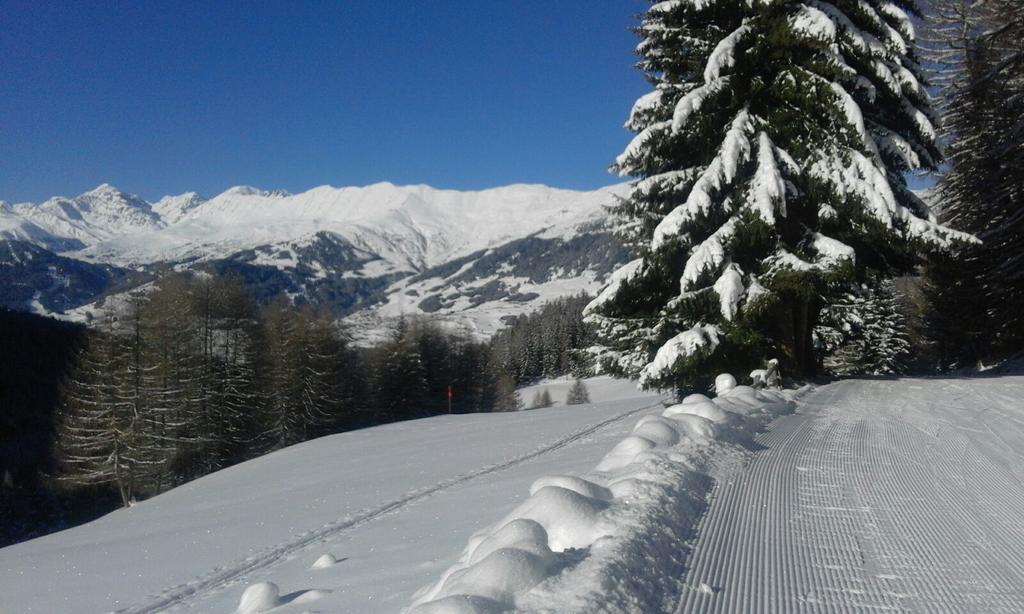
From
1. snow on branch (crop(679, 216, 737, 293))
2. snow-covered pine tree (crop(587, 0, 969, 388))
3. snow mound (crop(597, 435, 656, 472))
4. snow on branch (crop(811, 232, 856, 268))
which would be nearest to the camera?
snow mound (crop(597, 435, 656, 472))

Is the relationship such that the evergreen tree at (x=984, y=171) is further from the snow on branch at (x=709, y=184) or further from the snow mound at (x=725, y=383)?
the snow mound at (x=725, y=383)

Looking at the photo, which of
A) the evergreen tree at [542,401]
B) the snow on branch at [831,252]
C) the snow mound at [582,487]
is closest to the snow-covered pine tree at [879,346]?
the snow on branch at [831,252]

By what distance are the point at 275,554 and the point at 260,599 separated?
2262 millimetres

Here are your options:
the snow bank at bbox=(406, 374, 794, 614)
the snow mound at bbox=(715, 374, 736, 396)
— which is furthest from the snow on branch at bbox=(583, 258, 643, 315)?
the snow bank at bbox=(406, 374, 794, 614)

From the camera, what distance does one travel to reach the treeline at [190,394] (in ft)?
77.2

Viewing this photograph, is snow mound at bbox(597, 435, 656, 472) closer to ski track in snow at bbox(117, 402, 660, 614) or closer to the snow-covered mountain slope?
the snow-covered mountain slope

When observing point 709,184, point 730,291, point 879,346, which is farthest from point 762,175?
point 879,346

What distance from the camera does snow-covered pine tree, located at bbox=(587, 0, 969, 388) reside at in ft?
34.4

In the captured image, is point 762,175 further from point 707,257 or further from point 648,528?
point 648,528

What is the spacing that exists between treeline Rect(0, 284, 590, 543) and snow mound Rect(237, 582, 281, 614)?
32.4 feet

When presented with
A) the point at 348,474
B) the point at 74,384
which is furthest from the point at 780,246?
the point at 74,384

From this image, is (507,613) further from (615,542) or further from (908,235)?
(908,235)

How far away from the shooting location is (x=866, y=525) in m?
3.47

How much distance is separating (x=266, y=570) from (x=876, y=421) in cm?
668
